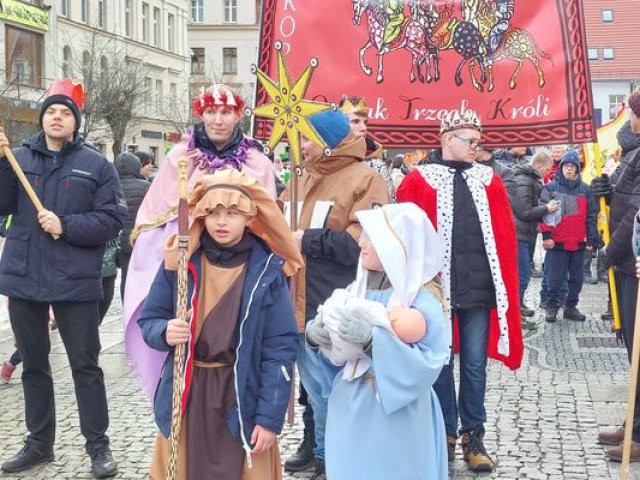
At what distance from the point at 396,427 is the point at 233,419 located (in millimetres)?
645

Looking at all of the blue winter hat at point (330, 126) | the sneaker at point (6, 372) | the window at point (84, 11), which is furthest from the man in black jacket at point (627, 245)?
the window at point (84, 11)

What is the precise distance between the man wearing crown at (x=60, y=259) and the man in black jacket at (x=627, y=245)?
2.74 metres

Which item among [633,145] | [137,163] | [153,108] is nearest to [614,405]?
[633,145]

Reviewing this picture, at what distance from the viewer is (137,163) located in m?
9.34

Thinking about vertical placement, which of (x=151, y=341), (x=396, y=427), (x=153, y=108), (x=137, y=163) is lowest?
(x=396, y=427)

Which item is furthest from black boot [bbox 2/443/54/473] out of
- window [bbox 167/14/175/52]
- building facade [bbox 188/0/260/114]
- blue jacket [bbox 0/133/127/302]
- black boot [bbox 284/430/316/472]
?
building facade [bbox 188/0/260/114]

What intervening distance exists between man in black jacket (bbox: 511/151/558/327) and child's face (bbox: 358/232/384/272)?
651 centimetres

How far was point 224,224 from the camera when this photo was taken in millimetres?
3957

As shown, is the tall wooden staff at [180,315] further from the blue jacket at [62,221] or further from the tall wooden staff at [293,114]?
the blue jacket at [62,221]

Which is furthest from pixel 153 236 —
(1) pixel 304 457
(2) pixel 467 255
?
(2) pixel 467 255

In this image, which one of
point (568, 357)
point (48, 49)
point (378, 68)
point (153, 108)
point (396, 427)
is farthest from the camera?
point (153, 108)

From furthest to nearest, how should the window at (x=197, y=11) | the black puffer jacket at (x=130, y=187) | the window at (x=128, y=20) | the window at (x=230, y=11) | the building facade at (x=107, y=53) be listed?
the window at (x=197, y=11) < the window at (x=230, y=11) < the window at (x=128, y=20) < the building facade at (x=107, y=53) < the black puffer jacket at (x=130, y=187)

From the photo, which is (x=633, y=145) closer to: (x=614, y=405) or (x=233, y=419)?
(x=614, y=405)

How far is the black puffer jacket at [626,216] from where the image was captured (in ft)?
17.6
